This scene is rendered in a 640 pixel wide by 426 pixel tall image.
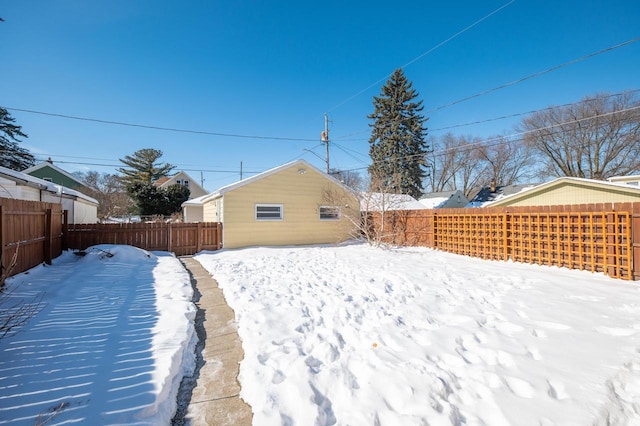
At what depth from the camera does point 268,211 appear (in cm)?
1232

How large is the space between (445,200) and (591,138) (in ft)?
37.3

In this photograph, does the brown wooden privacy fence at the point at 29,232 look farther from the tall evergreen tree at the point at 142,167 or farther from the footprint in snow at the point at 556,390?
the tall evergreen tree at the point at 142,167

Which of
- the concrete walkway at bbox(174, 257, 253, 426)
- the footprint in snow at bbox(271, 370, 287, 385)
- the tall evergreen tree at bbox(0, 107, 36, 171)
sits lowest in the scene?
the concrete walkway at bbox(174, 257, 253, 426)

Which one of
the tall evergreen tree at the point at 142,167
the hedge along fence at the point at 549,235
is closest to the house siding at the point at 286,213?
the hedge along fence at the point at 549,235

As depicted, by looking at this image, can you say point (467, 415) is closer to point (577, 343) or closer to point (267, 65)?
point (577, 343)

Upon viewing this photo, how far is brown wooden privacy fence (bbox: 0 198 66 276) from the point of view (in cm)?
495

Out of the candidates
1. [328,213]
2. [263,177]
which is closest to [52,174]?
[263,177]

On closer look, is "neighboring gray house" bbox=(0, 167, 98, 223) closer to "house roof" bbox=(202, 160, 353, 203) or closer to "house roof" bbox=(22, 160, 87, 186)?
"house roof" bbox=(202, 160, 353, 203)

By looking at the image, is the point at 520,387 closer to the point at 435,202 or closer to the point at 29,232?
the point at 29,232

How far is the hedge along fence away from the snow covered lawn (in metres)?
0.96

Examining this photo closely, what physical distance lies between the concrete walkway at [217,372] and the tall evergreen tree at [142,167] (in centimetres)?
3559

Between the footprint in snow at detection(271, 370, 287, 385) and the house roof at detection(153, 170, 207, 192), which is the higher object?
the house roof at detection(153, 170, 207, 192)

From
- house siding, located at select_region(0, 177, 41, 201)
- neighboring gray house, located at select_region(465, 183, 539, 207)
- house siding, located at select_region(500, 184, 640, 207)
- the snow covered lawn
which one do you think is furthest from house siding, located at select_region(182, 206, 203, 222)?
neighboring gray house, located at select_region(465, 183, 539, 207)

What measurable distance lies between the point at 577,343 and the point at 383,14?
37.2ft
